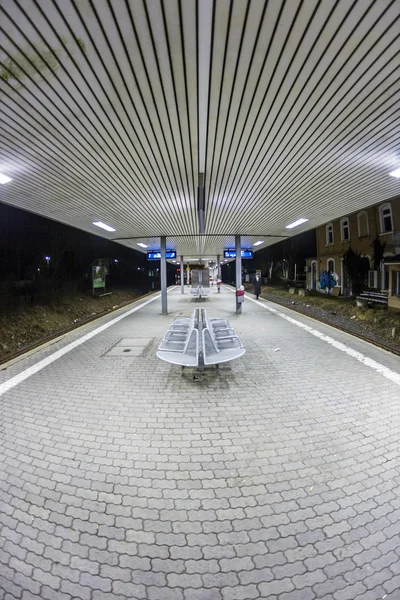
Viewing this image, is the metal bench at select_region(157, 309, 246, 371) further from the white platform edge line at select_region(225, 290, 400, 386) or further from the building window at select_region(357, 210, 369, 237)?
the building window at select_region(357, 210, 369, 237)

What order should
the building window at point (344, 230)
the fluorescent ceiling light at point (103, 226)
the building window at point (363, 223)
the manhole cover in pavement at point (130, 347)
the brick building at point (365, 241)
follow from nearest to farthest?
the manhole cover in pavement at point (130, 347) → the fluorescent ceiling light at point (103, 226) → the brick building at point (365, 241) → the building window at point (363, 223) → the building window at point (344, 230)

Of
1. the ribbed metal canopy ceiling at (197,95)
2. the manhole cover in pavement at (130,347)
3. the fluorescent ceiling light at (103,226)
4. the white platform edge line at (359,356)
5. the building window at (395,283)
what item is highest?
the fluorescent ceiling light at (103,226)

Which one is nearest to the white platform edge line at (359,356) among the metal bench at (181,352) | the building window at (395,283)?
the metal bench at (181,352)

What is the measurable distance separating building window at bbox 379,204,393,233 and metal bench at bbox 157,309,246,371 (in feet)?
46.1

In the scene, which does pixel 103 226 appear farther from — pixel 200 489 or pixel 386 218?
pixel 386 218

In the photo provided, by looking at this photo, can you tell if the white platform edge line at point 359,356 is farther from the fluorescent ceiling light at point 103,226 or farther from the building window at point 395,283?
the fluorescent ceiling light at point 103,226

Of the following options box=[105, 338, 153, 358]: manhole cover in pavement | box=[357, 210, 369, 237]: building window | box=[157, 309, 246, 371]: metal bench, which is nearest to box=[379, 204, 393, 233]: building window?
box=[357, 210, 369, 237]: building window

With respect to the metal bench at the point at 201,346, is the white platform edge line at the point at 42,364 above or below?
below

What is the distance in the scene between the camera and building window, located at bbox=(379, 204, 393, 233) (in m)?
14.7

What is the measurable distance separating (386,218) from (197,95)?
16058mm

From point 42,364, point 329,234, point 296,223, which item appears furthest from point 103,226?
point 329,234

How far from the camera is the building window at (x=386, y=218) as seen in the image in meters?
14.7

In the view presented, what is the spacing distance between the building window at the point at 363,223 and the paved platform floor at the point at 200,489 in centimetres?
1494

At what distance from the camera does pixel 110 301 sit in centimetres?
1645
